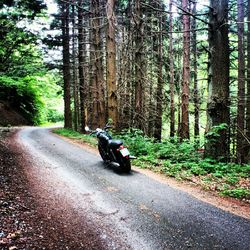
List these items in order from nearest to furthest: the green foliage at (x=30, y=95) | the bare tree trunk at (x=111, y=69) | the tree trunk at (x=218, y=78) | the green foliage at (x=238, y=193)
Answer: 1. the green foliage at (x=238, y=193)
2. the tree trunk at (x=218, y=78)
3. the bare tree trunk at (x=111, y=69)
4. the green foliage at (x=30, y=95)

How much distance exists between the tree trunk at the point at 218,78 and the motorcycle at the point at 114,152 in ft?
8.65

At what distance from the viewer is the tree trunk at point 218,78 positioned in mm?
8023

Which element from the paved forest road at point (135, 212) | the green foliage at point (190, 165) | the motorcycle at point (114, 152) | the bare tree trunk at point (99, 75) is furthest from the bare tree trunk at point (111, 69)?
the paved forest road at point (135, 212)

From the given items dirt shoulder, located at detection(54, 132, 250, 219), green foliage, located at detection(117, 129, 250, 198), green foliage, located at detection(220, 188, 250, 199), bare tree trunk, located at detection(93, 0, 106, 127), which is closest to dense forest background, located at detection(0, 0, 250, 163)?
bare tree trunk, located at detection(93, 0, 106, 127)

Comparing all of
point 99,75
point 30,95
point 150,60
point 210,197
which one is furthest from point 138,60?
point 30,95

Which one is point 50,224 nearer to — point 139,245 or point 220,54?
point 139,245

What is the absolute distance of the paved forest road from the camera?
4047 millimetres

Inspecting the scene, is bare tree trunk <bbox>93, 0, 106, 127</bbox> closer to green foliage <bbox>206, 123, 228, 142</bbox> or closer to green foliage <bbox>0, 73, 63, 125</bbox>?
green foliage <bbox>206, 123, 228, 142</bbox>

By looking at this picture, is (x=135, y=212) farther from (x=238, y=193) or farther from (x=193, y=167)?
(x=193, y=167)

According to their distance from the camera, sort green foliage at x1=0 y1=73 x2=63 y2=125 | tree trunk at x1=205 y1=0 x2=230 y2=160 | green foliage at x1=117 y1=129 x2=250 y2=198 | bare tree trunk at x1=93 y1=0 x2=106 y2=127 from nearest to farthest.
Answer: green foliage at x1=117 y1=129 x2=250 y2=198 → tree trunk at x1=205 y1=0 x2=230 y2=160 → bare tree trunk at x1=93 y1=0 x2=106 y2=127 → green foliage at x1=0 y1=73 x2=63 y2=125

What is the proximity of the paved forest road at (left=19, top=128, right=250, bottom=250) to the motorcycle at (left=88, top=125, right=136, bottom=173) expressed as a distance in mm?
384

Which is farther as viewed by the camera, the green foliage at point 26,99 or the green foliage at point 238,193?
the green foliage at point 26,99

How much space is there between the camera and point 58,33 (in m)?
21.2

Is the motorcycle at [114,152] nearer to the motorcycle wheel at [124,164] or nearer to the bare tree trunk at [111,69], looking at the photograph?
the motorcycle wheel at [124,164]
